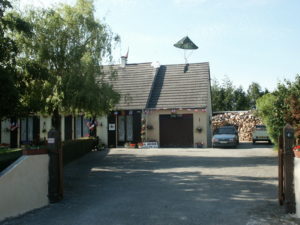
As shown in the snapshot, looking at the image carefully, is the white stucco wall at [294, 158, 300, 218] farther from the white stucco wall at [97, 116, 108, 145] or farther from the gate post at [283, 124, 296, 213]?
the white stucco wall at [97, 116, 108, 145]

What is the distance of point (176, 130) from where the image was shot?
2533 cm

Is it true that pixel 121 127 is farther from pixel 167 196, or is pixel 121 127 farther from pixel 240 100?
pixel 240 100

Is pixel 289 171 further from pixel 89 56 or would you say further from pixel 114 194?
pixel 89 56

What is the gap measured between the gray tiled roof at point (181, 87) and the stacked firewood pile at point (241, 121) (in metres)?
7.52

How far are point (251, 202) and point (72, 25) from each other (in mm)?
12805

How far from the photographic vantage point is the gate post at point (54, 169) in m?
8.53

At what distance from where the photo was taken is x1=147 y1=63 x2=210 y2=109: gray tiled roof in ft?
83.5

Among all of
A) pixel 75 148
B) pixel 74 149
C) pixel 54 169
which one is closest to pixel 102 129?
pixel 75 148

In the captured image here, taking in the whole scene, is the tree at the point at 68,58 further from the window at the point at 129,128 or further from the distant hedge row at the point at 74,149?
the window at the point at 129,128

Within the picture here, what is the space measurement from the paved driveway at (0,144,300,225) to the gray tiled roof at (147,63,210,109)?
11257 millimetres

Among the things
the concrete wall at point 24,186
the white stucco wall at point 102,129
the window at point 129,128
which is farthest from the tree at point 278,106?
the white stucco wall at point 102,129

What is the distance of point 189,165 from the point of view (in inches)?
578

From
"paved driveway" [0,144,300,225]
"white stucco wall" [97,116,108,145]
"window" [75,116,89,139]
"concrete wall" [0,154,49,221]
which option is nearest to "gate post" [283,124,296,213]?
"paved driveway" [0,144,300,225]

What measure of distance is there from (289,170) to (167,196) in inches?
121
